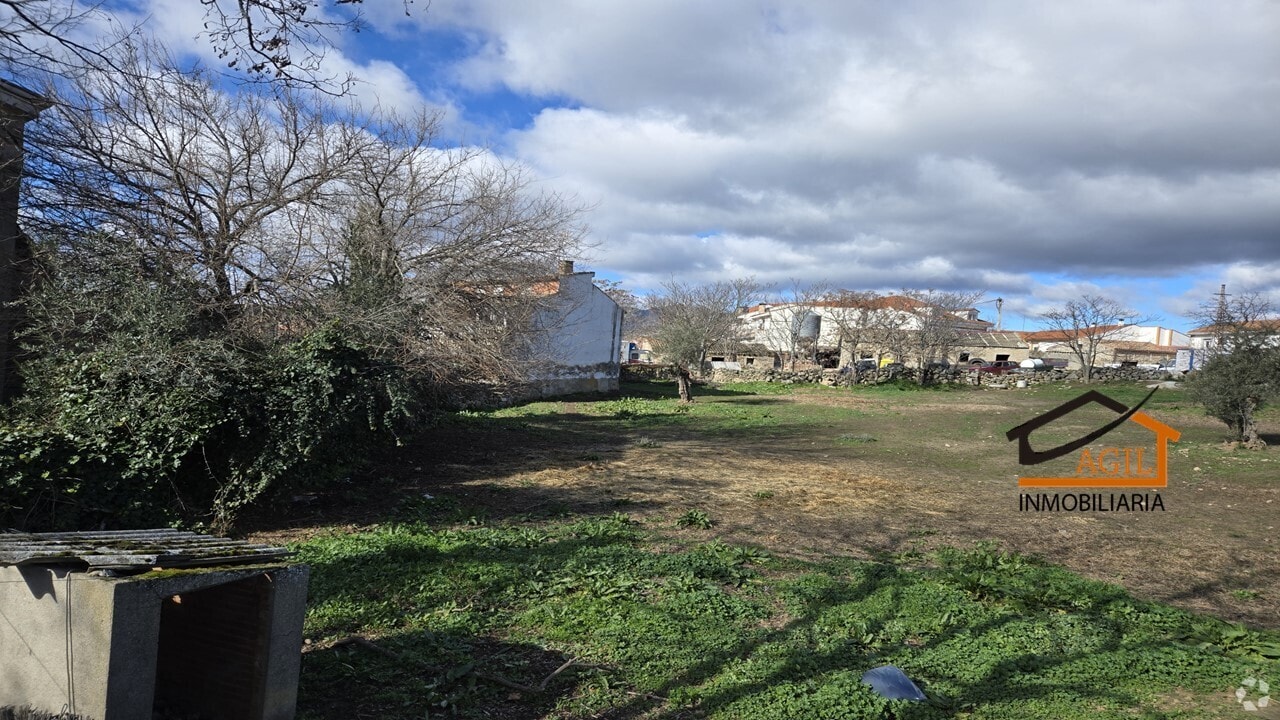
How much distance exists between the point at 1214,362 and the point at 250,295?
65.3 ft

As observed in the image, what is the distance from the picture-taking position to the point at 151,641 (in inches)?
135

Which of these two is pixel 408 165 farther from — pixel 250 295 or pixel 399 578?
pixel 399 578

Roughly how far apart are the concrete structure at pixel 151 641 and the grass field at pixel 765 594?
47 cm

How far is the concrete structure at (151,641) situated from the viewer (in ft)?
10.8

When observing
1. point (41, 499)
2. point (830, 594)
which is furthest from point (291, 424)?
point (830, 594)

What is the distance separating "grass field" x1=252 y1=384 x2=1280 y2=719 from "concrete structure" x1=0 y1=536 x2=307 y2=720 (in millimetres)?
469

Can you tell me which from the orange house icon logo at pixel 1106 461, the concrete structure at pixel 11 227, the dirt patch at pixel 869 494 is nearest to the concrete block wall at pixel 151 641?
the dirt patch at pixel 869 494

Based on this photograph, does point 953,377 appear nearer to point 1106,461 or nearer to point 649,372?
point 649,372

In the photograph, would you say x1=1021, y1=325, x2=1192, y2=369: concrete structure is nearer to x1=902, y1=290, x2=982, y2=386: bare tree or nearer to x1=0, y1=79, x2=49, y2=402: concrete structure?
x1=902, y1=290, x2=982, y2=386: bare tree

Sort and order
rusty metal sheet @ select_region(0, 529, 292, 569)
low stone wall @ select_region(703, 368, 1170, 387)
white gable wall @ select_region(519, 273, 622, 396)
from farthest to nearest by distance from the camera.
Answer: low stone wall @ select_region(703, 368, 1170, 387) < white gable wall @ select_region(519, 273, 622, 396) < rusty metal sheet @ select_region(0, 529, 292, 569)

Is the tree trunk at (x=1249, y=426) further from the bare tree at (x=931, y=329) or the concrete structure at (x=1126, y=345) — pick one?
the concrete structure at (x=1126, y=345)

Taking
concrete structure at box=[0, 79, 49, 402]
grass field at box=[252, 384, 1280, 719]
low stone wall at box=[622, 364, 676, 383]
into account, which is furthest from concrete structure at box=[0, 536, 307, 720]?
low stone wall at box=[622, 364, 676, 383]

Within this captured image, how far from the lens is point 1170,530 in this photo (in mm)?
9266

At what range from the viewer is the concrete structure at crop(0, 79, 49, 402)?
411 inches
